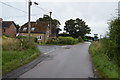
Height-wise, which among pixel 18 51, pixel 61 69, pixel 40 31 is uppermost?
pixel 40 31

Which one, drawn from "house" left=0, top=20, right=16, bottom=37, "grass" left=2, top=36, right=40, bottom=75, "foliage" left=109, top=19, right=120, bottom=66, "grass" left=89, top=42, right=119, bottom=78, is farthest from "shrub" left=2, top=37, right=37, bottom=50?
"house" left=0, top=20, right=16, bottom=37

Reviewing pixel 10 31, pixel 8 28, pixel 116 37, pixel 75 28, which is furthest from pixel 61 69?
pixel 75 28

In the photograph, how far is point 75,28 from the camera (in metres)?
80.6

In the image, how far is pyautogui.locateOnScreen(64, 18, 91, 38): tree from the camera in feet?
260

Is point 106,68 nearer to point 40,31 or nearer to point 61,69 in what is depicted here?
point 61,69

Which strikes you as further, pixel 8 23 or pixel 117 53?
pixel 8 23

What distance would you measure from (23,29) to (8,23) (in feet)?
17.2

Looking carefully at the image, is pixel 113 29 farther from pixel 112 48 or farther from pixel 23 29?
pixel 23 29

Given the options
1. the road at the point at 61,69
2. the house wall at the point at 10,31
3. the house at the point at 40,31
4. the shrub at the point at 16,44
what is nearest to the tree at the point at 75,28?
Result: the house at the point at 40,31

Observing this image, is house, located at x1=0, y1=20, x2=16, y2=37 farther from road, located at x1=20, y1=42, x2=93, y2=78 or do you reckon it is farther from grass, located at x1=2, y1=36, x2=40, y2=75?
road, located at x1=20, y1=42, x2=93, y2=78

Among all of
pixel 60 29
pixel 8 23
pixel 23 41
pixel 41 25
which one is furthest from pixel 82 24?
pixel 23 41

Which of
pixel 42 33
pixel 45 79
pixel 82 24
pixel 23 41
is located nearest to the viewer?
pixel 45 79

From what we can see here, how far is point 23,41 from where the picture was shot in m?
16.7

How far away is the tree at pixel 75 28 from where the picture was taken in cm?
7937
